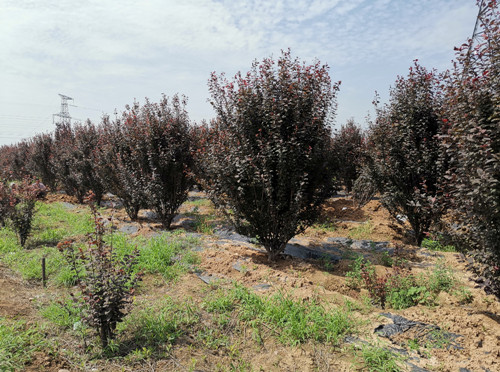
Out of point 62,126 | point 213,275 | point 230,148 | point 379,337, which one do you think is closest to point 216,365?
point 379,337

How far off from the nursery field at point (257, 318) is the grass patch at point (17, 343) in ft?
0.04

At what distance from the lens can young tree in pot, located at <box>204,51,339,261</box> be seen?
17.2ft

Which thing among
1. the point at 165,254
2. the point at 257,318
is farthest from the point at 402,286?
the point at 165,254

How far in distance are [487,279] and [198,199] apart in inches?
476

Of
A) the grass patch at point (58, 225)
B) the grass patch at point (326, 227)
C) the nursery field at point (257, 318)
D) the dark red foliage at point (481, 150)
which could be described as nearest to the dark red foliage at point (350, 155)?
the grass patch at point (326, 227)

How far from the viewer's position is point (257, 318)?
144 inches

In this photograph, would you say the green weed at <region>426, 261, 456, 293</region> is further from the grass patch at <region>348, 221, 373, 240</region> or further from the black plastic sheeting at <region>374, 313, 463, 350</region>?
the grass patch at <region>348, 221, 373, 240</region>

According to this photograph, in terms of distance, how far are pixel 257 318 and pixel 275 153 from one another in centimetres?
265

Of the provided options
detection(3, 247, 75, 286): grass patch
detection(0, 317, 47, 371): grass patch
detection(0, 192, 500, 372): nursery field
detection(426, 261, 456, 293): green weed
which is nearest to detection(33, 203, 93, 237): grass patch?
detection(3, 247, 75, 286): grass patch

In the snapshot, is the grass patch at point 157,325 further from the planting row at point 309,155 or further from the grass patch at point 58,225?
the grass patch at point 58,225

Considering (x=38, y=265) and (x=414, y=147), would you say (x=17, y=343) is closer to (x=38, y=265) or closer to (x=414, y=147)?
(x=38, y=265)

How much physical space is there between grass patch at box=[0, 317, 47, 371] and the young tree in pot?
3.27 m

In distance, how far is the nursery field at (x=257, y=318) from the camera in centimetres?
300

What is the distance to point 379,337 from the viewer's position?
10.8 feet
